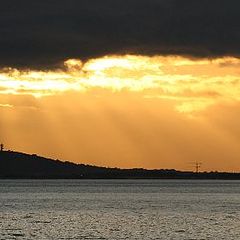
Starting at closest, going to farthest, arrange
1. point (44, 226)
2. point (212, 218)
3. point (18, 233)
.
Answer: point (18, 233)
point (44, 226)
point (212, 218)

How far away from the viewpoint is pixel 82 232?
4702 inches

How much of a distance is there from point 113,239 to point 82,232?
10659mm

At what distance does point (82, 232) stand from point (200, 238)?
18014 mm

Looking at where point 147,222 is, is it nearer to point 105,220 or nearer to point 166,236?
point 105,220

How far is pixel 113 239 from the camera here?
110 m

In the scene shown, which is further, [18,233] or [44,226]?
[44,226]

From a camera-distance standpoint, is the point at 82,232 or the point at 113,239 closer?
the point at 113,239

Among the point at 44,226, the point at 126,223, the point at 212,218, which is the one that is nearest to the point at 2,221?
the point at 44,226

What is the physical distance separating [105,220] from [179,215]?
24.0 meters

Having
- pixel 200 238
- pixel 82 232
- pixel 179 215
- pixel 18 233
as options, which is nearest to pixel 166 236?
pixel 200 238

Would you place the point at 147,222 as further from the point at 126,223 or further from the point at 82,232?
the point at 82,232

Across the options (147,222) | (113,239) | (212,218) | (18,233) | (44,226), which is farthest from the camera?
(212,218)

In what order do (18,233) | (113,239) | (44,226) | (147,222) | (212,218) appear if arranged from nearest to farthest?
1. (113,239)
2. (18,233)
3. (44,226)
4. (147,222)
5. (212,218)

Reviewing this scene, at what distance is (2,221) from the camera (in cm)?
14238
